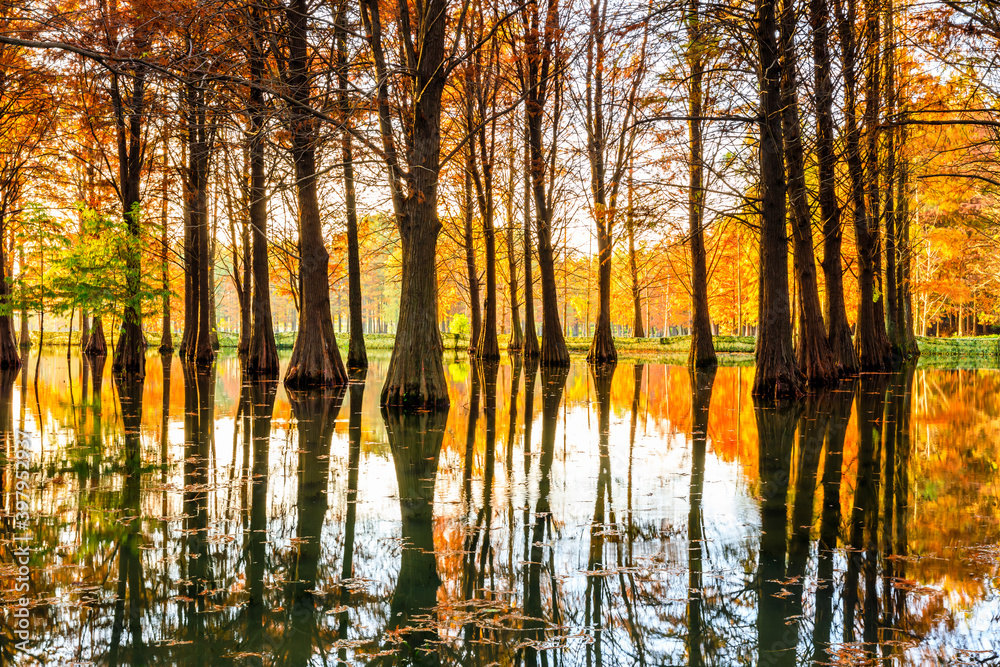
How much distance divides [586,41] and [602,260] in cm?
1478

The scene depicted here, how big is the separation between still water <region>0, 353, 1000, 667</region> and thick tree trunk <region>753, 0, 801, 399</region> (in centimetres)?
343

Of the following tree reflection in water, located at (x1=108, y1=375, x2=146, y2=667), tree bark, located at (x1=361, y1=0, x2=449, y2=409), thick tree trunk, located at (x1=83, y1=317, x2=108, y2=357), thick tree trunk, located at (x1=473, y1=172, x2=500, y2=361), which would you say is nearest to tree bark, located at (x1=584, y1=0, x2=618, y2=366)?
thick tree trunk, located at (x1=473, y1=172, x2=500, y2=361)

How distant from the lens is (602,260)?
2470cm

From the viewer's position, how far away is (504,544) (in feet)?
14.6

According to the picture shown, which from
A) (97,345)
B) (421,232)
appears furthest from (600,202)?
(97,345)

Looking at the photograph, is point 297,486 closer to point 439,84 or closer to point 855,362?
point 439,84

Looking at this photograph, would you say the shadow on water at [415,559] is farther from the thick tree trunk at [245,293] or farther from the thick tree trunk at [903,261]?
the thick tree trunk at [903,261]

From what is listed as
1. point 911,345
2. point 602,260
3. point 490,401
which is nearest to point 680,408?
point 490,401

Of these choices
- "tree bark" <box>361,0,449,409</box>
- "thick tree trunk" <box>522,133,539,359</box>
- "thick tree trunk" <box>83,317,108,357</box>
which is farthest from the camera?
"thick tree trunk" <box>83,317,108,357</box>

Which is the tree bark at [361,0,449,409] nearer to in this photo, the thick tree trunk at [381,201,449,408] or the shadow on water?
the thick tree trunk at [381,201,449,408]

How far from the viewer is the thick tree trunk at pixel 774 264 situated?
13.2 meters

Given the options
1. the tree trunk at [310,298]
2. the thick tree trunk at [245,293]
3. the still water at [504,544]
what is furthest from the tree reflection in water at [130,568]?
the thick tree trunk at [245,293]

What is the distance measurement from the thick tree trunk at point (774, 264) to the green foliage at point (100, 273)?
44.5 ft

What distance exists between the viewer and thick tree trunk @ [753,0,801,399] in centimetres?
1320
